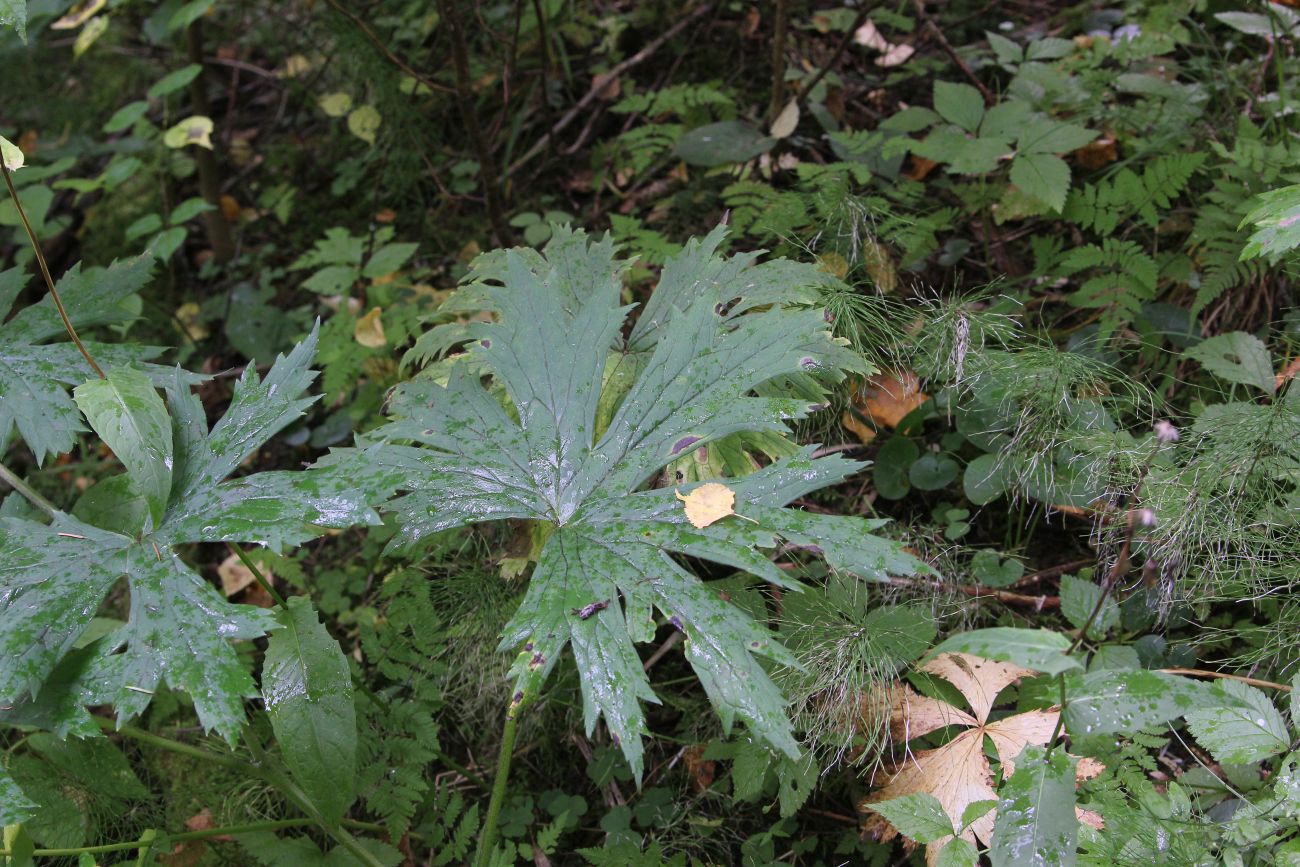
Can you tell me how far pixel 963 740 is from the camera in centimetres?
173

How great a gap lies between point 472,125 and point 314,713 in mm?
2097

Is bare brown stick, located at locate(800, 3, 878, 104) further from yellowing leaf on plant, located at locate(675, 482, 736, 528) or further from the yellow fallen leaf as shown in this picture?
the yellow fallen leaf

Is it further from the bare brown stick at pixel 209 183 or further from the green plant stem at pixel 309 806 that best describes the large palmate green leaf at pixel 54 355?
the bare brown stick at pixel 209 183

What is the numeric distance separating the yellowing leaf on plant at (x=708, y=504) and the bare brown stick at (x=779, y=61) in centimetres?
203

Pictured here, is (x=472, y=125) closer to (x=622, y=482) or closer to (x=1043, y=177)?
(x=1043, y=177)

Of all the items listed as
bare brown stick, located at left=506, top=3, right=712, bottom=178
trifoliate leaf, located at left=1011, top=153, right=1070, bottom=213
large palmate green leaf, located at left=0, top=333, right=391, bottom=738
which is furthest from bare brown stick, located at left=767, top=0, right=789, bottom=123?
large palmate green leaf, located at left=0, top=333, right=391, bottom=738

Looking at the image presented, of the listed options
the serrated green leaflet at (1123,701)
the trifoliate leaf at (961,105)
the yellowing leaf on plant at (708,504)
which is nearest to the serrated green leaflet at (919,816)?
the serrated green leaflet at (1123,701)

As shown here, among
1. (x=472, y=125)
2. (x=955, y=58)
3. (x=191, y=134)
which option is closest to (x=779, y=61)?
(x=955, y=58)

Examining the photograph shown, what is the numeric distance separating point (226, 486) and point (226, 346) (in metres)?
2.45

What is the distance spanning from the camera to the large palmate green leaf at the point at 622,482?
1.39 meters

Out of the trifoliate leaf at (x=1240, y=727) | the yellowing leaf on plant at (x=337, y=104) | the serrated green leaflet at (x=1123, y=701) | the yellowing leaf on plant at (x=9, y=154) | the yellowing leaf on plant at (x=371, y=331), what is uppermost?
the yellowing leaf on plant at (x=9, y=154)

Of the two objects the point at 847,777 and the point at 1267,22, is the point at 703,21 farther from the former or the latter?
the point at 847,777

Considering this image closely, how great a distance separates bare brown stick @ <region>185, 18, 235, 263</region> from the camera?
3.73 meters

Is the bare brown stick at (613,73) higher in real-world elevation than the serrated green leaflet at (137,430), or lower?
lower
